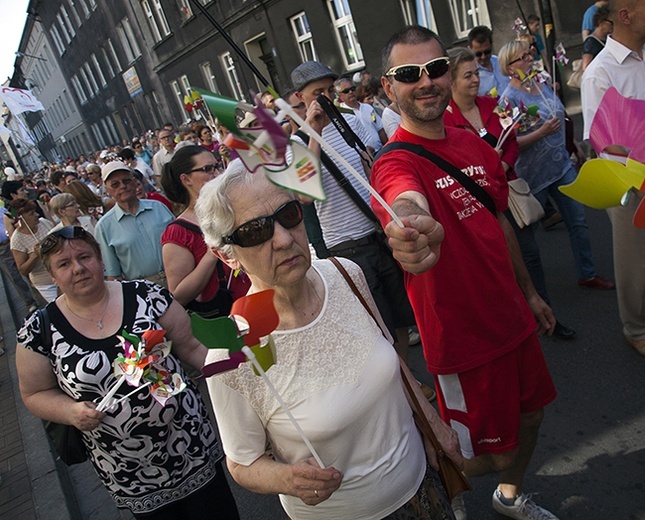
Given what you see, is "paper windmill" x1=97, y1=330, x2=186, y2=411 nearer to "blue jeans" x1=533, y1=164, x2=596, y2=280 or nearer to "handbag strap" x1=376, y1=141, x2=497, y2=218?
"handbag strap" x1=376, y1=141, x2=497, y2=218

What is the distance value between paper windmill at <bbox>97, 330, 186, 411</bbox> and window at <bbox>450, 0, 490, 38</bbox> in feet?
40.5

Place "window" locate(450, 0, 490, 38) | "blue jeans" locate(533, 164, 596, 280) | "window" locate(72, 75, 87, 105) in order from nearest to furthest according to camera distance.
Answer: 1. "blue jeans" locate(533, 164, 596, 280)
2. "window" locate(450, 0, 490, 38)
3. "window" locate(72, 75, 87, 105)

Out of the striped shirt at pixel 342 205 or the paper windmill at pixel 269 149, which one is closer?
the paper windmill at pixel 269 149

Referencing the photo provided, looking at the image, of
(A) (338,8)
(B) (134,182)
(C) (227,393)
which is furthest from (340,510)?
(A) (338,8)

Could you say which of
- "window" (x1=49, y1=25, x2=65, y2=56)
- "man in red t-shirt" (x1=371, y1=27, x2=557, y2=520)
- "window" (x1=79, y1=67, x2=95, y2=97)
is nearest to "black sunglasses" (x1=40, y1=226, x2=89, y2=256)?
"man in red t-shirt" (x1=371, y1=27, x2=557, y2=520)

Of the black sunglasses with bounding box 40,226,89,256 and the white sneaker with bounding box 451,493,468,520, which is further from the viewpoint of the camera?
the white sneaker with bounding box 451,493,468,520

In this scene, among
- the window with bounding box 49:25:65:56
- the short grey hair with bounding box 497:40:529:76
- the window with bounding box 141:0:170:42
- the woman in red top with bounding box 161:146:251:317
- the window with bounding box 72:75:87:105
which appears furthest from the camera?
the window with bounding box 72:75:87:105

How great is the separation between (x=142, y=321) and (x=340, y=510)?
1190mm

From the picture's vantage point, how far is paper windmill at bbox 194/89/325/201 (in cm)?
97

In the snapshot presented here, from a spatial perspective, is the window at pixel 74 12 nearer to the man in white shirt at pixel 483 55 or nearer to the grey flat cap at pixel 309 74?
the man in white shirt at pixel 483 55

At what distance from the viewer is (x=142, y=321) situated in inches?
88.2

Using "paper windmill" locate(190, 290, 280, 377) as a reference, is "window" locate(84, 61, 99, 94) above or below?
above

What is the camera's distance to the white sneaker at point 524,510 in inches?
90.1

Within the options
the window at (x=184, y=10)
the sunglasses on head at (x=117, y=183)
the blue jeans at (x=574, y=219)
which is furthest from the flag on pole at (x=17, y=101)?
the blue jeans at (x=574, y=219)
